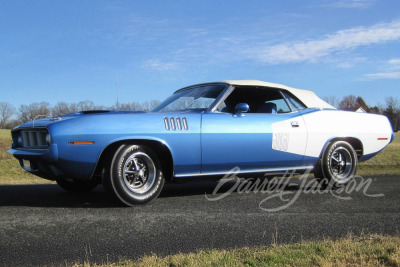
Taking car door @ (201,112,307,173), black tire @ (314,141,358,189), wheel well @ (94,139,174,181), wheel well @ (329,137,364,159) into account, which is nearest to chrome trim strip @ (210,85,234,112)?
car door @ (201,112,307,173)

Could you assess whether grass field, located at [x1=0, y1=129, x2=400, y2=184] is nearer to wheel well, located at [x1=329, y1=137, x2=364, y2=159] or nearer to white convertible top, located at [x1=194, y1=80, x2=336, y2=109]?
wheel well, located at [x1=329, y1=137, x2=364, y2=159]

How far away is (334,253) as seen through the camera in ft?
8.54

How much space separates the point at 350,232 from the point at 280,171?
2127 millimetres

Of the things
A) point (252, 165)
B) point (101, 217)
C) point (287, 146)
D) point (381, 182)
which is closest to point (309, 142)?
point (287, 146)

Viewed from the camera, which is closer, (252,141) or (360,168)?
(252,141)

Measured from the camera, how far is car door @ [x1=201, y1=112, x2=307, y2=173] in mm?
4727

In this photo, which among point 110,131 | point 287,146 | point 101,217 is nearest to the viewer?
point 101,217

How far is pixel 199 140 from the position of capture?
15.1ft

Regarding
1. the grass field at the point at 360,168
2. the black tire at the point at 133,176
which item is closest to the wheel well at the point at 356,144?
the black tire at the point at 133,176

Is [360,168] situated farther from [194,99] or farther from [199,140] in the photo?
[199,140]

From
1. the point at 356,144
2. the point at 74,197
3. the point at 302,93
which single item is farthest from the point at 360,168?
the point at 74,197

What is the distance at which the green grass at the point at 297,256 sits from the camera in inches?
95.3

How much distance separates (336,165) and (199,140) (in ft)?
8.38

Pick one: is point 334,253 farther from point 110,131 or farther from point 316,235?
point 110,131
